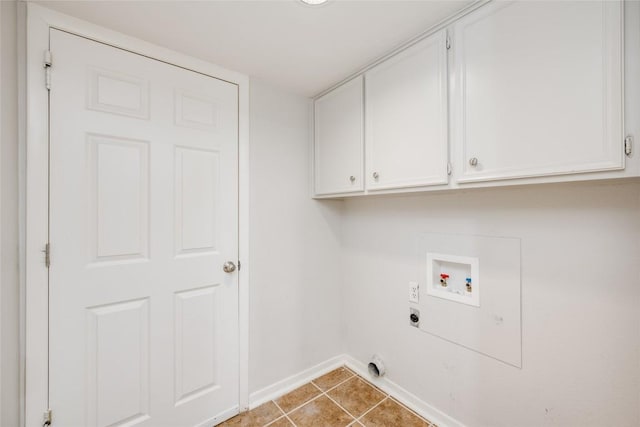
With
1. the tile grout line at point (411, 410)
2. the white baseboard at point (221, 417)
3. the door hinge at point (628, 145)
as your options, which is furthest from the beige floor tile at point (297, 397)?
the door hinge at point (628, 145)

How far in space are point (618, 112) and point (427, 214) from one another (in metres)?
0.91

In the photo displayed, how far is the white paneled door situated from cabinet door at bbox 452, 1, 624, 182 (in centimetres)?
128

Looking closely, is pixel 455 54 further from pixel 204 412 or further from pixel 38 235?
pixel 204 412

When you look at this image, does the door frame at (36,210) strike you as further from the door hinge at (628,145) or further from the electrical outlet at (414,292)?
the door hinge at (628,145)

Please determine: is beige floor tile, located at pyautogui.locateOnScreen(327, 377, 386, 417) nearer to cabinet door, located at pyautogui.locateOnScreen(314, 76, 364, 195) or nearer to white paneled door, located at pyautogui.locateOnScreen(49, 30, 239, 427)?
white paneled door, located at pyautogui.locateOnScreen(49, 30, 239, 427)

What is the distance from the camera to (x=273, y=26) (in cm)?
126

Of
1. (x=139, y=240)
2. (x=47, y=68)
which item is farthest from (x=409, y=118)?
(x=47, y=68)

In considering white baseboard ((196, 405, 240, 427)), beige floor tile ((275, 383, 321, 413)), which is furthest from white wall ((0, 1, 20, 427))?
beige floor tile ((275, 383, 321, 413))

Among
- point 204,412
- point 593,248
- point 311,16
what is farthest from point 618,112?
point 204,412

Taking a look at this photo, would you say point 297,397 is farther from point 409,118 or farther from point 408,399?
point 409,118

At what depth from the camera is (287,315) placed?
1913 millimetres

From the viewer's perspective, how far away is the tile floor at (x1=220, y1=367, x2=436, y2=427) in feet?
5.14

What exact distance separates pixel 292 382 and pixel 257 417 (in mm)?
339

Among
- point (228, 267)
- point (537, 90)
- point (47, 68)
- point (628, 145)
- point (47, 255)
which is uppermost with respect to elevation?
point (47, 68)
